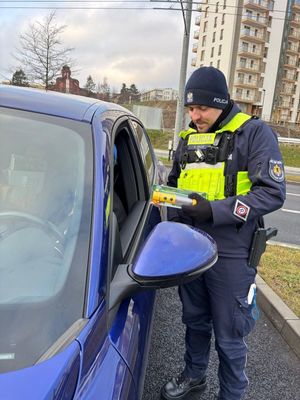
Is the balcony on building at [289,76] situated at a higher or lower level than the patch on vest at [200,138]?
higher

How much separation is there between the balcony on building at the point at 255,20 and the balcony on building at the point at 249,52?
340 cm

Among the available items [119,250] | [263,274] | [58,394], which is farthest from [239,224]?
[263,274]

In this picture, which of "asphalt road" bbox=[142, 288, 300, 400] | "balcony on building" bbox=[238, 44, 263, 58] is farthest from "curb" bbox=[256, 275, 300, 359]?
"balcony on building" bbox=[238, 44, 263, 58]

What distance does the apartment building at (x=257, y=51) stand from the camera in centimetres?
6144

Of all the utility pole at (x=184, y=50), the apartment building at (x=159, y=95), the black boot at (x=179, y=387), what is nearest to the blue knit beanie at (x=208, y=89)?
the black boot at (x=179, y=387)

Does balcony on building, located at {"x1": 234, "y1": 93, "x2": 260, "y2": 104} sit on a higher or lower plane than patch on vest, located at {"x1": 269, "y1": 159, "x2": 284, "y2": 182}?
higher

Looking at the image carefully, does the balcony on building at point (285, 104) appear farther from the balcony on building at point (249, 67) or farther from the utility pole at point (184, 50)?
the utility pole at point (184, 50)

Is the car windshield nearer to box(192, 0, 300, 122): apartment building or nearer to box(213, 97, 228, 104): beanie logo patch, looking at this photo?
box(213, 97, 228, 104): beanie logo patch

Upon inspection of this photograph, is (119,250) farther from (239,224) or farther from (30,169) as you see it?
(239,224)

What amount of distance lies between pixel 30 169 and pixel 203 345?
A: 1430mm

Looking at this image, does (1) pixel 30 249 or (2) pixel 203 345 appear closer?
(1) pixel 30 249

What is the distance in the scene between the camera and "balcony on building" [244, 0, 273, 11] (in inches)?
2412

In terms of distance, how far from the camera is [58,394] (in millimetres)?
887

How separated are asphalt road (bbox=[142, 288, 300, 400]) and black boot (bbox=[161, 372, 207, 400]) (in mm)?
69
